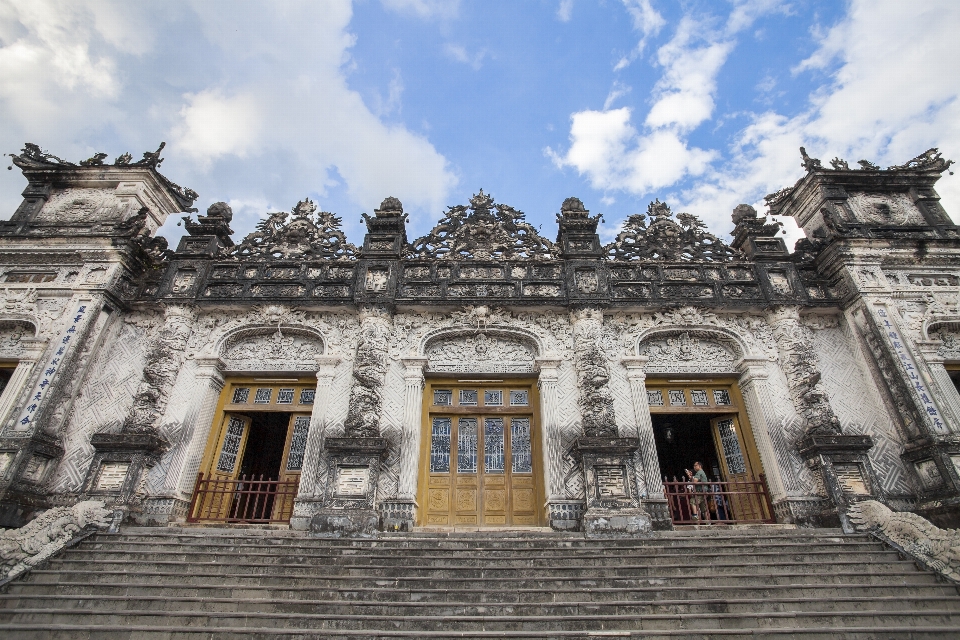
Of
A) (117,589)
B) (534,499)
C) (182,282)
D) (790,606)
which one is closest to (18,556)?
(117,589)

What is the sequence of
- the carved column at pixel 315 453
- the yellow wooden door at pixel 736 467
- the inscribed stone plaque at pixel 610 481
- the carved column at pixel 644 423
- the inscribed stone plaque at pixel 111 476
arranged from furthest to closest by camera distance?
the yellow wooden door at pixel 736 467 → the carved column at pixel 644 423 → the carved column at pixel 315 453 → the inscribed stone plaque at pixel 111 476 → the inscribed stone plaque at pixel 610 481

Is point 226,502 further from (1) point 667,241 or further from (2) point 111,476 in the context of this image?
(1) point 667,241

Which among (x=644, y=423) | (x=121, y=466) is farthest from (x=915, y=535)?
(x=121, y=466)

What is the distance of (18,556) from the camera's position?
6.53m

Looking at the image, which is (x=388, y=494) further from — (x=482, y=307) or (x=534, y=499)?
(x=482, y=307)

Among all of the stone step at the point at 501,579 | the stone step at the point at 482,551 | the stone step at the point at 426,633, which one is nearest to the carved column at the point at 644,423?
the stone step at the point at 482,551

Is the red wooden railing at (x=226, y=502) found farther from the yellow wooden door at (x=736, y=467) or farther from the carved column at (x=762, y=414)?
the carved column at (x=762, y=414)

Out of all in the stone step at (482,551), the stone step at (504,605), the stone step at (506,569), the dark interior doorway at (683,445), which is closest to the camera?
the stone step at (504,605)

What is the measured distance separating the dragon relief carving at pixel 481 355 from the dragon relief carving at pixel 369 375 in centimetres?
106

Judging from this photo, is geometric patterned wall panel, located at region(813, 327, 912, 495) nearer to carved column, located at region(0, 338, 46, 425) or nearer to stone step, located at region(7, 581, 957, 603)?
stone step, located at region(7, 581, 957, 603)

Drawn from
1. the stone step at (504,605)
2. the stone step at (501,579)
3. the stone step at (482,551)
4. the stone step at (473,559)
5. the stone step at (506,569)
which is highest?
the stone step at (482,551)

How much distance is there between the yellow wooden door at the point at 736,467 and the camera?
979 centimetres

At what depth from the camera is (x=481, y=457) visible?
10.2 meters

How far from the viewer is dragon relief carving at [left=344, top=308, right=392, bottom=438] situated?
31.2 ft
